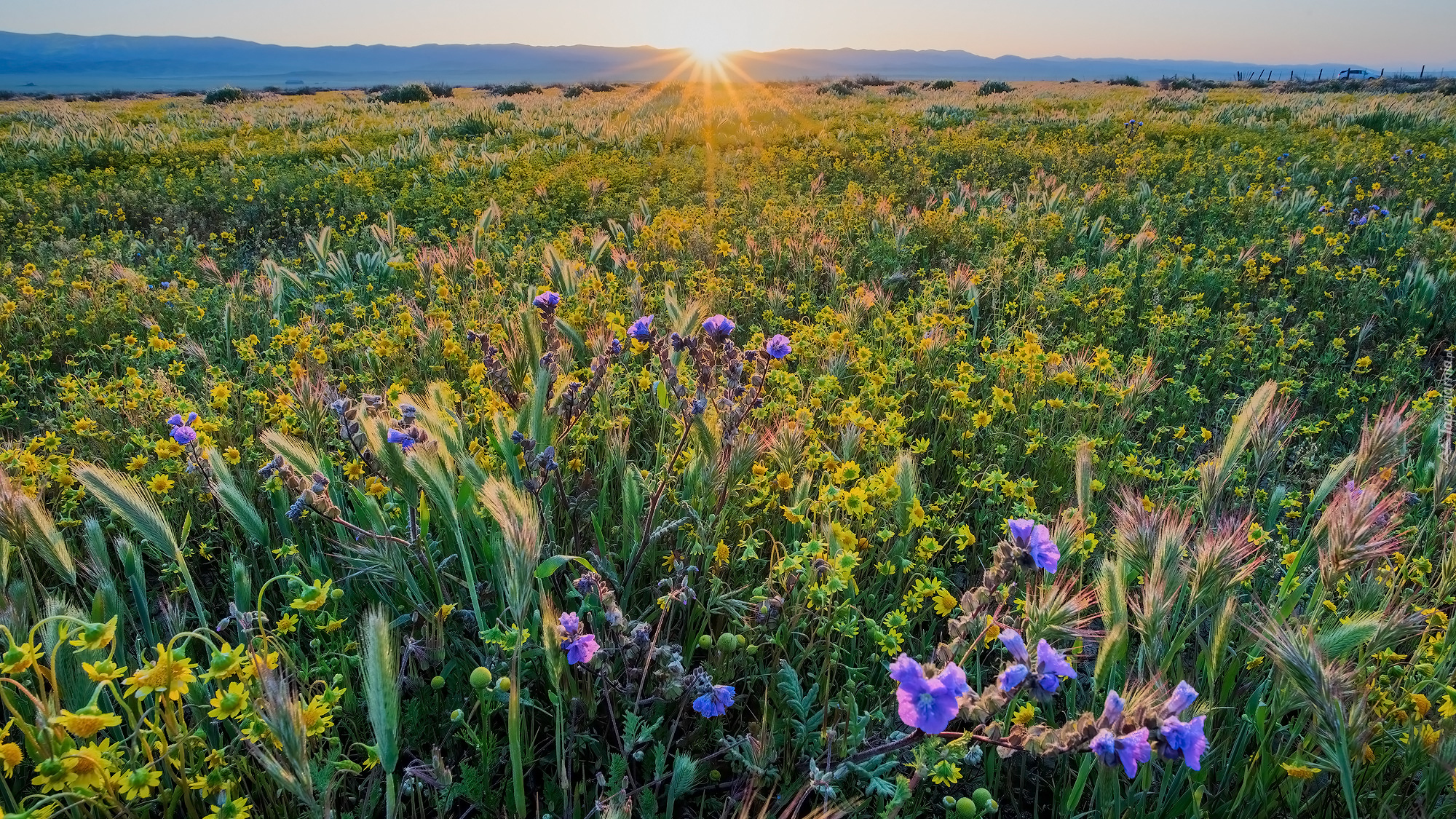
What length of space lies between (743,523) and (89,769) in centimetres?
162

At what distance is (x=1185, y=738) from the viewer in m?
1.14

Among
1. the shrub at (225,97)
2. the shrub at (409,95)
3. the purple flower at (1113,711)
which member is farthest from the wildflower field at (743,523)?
the shrub at (225,97)

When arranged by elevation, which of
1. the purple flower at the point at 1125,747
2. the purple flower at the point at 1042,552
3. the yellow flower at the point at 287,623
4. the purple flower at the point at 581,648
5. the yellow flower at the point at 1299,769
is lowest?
the yellow flower at the point at 1299,769

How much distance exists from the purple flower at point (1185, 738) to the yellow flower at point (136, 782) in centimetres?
177

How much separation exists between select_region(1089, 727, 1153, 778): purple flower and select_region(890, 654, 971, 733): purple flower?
218mm

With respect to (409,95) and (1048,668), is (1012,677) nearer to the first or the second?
(1048,668)

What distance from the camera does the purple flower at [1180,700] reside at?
117 centimetres

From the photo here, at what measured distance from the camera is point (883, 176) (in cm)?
892

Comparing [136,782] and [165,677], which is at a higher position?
[165,677]

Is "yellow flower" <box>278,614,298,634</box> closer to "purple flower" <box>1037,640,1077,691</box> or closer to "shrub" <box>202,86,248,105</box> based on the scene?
"purple flower" <box>1037,640,1077,691</box>

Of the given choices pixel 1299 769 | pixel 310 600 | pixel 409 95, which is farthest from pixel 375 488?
pixel 409 95

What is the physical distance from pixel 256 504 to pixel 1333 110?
2139cm

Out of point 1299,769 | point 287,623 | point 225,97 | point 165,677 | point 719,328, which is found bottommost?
point 1299,769

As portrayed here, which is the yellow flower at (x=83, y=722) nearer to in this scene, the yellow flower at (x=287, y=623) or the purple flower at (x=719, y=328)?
the yellow flower at (x=287, y=623)
